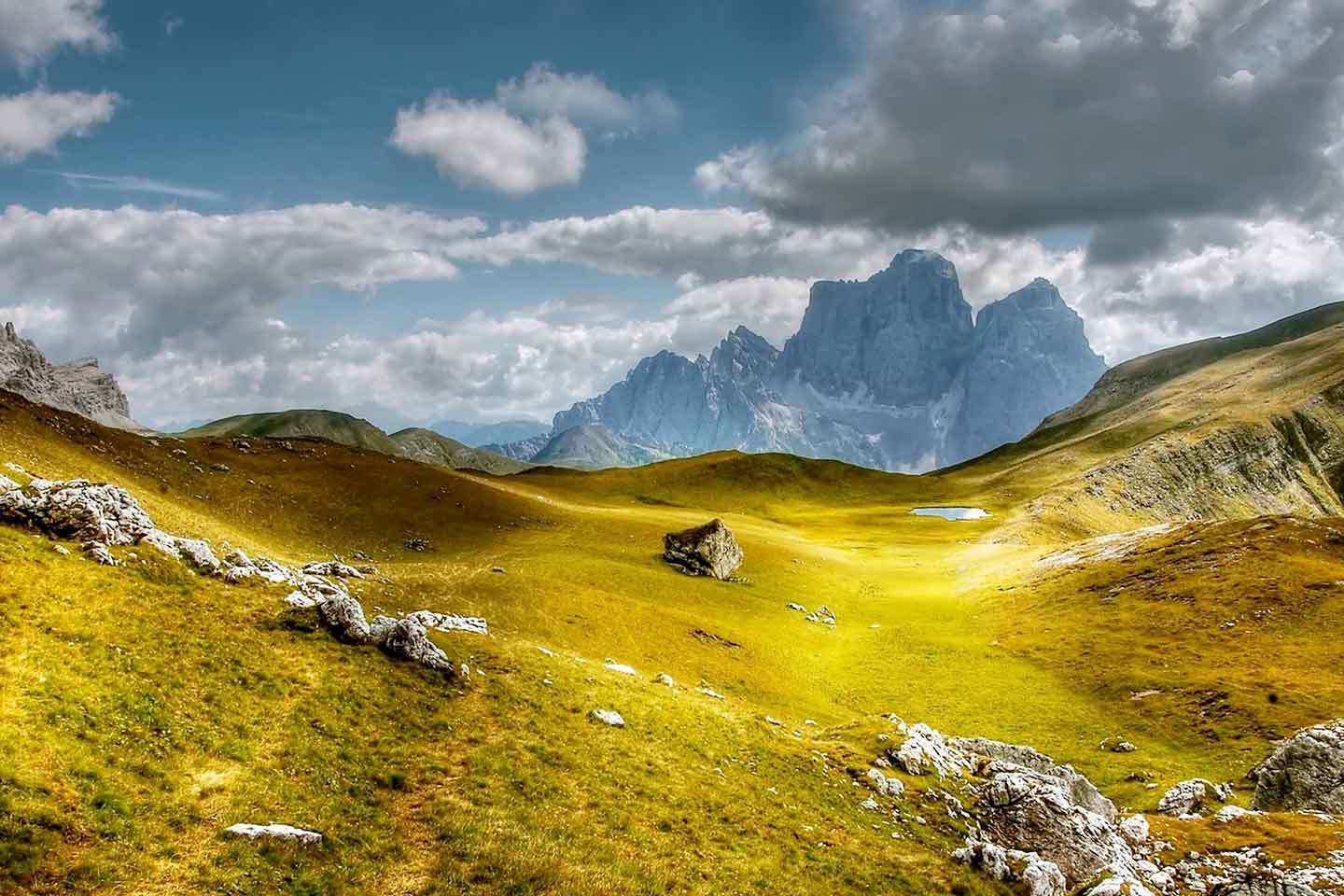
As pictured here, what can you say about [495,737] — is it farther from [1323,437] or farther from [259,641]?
[1323,437]

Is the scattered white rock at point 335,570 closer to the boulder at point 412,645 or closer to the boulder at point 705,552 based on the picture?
the boulder at point 412,645

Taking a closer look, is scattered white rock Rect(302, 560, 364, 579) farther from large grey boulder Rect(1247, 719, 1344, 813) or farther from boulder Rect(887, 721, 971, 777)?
large grey boulder Rect(1247, 719, 1344, 813)

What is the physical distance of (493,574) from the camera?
Result: 59156mm

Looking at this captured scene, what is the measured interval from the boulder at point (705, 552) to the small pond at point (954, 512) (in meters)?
87.5

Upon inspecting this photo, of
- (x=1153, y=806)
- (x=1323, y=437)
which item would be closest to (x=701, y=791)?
(x=1153, y=806)

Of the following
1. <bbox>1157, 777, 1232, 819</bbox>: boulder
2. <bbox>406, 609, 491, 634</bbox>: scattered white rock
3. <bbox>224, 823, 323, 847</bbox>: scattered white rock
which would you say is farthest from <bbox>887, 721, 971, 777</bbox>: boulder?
<bbox>224, 823, 323, 847</bbox>: scattered white rock

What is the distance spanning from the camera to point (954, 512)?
159500 mm

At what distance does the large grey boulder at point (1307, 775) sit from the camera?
2978cm

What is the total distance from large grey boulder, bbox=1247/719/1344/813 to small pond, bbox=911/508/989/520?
121m

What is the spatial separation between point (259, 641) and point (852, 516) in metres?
152

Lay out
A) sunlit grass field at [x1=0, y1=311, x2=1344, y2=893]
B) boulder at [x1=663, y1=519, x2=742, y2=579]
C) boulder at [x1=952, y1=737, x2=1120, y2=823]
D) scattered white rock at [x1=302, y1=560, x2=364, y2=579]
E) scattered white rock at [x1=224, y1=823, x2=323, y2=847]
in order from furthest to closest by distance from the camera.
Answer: boulder at [x1=663, y1=519, x2=742, y2=579] → scattered white rock at [x1=302, y1=560, x2=364, y2=579] → boulder at [x1=952, y1=737, x2=1120, y2=823] → sunlit grass field at [x1=0, y1=311, x2=1344, y2=893] → scattered white rock at [x1=224, y1=823, x2=323, y2=847]

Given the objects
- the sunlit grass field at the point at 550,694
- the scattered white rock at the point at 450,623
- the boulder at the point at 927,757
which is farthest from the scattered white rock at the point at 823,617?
the scattered white rock at the point at 450,623

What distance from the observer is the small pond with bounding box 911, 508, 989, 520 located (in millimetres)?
152238

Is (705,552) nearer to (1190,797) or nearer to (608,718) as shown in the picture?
(608,718)
